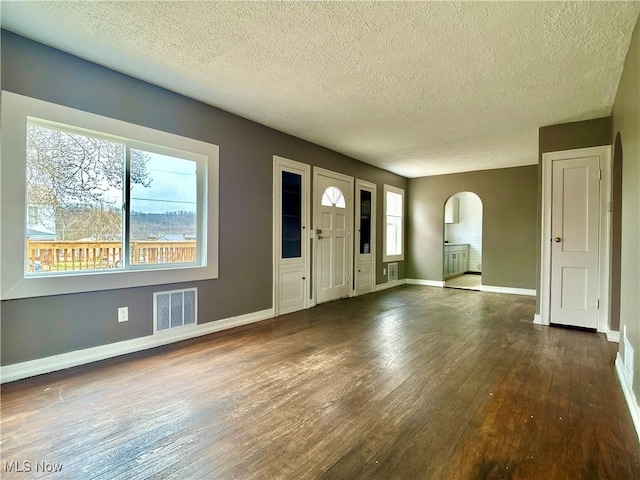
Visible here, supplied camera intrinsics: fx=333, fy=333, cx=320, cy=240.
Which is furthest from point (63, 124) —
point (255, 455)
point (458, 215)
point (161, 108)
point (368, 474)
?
point (458, 215)

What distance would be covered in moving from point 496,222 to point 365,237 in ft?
8.88

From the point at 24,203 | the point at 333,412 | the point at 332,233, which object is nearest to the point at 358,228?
the point at 332,233

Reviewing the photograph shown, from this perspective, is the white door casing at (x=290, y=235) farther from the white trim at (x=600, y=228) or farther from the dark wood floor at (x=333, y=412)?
the white trim at (x=600, y=228)

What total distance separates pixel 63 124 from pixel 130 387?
6.92ft

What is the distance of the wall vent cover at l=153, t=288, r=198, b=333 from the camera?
10.8ft

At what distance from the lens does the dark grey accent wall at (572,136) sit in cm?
390

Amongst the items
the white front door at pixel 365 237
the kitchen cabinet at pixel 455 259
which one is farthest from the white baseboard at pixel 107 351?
the kitchen cabinet at pixel 455 259

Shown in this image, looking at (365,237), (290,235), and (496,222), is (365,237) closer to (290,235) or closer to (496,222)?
(290,235)

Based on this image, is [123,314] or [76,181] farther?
[123,314]

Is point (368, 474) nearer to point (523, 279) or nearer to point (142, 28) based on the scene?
point (142, 28)

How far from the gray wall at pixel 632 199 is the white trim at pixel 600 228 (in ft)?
4.19

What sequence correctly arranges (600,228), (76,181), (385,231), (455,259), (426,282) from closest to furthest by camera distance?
(76,181), (600,228), (385,231), (426,282), (455,259)

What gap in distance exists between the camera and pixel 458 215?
1015cm

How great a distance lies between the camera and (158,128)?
3.26 m
